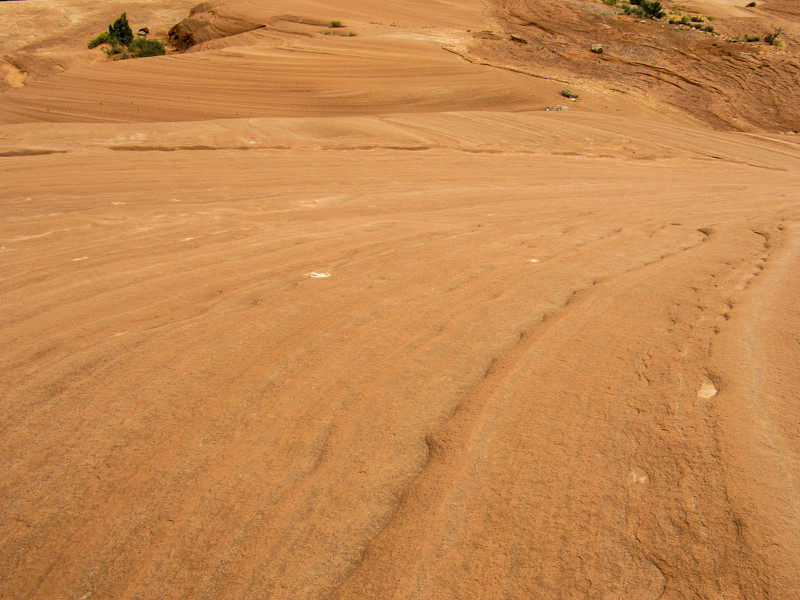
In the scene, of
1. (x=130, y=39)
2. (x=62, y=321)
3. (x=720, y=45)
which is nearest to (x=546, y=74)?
(x=720, y=45)

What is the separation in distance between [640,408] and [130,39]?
2854 centimetres

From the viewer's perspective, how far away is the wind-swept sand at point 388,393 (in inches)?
83.5

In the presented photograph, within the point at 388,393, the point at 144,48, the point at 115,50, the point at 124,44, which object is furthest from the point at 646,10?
the point at 388,393

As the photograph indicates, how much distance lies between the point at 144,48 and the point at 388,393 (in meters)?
25.3

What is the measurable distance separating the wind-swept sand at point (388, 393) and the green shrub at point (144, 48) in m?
18.5

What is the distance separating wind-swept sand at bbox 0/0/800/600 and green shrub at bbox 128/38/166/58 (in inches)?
730

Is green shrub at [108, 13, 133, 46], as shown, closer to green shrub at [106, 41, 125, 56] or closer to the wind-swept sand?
green shrub at [106, 41, 125, 56]

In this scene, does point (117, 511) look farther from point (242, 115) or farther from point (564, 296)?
point (242, 115)

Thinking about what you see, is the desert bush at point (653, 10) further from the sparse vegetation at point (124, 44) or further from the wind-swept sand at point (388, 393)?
the wind-swept sand at point (388, 393)

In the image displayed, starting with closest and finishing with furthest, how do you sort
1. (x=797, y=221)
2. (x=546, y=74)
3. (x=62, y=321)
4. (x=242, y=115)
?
(x=62, y=321), (x=797, y=221), (x=242, y=115), (x=546, y=74)

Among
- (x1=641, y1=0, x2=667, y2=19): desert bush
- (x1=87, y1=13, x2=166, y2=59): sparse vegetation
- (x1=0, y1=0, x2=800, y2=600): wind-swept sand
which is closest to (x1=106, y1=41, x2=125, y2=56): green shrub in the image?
(x1=87, y1=13, x2=166, y2=59): sparse vegetation

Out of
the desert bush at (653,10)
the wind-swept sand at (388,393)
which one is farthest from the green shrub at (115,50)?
the desert bush at (653,10)

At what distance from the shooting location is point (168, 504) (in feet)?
7.76

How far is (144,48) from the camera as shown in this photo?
24.3 meters
